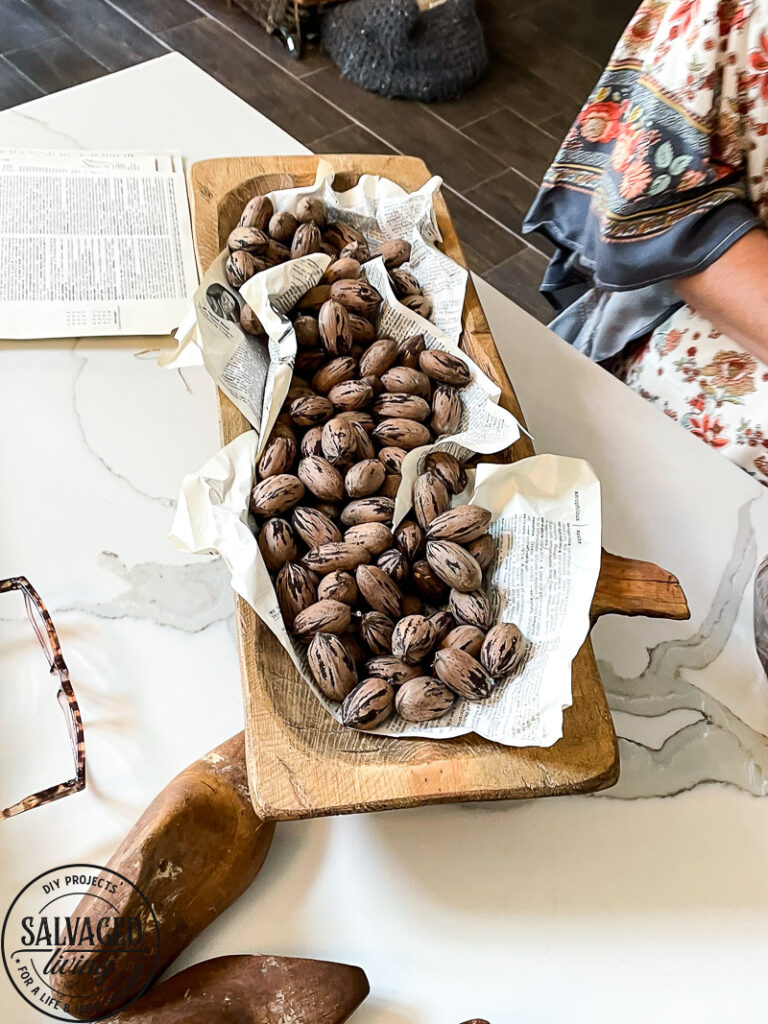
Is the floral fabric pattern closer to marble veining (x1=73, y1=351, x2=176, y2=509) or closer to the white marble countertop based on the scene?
the white marble countertop

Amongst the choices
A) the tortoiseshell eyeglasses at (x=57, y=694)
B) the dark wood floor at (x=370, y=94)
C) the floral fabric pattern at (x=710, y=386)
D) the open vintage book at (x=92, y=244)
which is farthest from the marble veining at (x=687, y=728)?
the dark wood floor at (x=370, y=94)

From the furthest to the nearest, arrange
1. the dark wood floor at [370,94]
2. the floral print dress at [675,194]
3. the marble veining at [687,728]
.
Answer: the dark wood floor at [370,94]
the floral print dress at [675,194]
the marble veining at [687,728]

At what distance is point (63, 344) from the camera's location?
764mm

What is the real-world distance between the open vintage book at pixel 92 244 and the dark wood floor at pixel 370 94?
873mm

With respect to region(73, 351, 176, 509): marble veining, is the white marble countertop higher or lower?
lower

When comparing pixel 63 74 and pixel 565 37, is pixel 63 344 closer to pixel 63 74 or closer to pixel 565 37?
pixel 63 74

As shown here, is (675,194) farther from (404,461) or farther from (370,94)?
(370,94)

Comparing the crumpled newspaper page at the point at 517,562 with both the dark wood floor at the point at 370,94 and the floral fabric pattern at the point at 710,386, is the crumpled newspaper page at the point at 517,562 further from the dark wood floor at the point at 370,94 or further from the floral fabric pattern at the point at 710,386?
the dark wood floor at the point at 370,94

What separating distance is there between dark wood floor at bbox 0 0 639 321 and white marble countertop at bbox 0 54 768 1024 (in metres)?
1.00

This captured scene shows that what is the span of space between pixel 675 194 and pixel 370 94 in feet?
4.41

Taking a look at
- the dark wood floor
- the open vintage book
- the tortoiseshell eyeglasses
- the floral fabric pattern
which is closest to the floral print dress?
the floral fabric pattern

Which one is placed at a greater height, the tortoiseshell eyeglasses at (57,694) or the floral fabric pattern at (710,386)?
the floral fabric pattern at (710,386)

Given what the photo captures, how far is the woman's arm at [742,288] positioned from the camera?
2.52 feet

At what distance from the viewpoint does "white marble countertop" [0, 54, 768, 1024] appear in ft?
1.66
